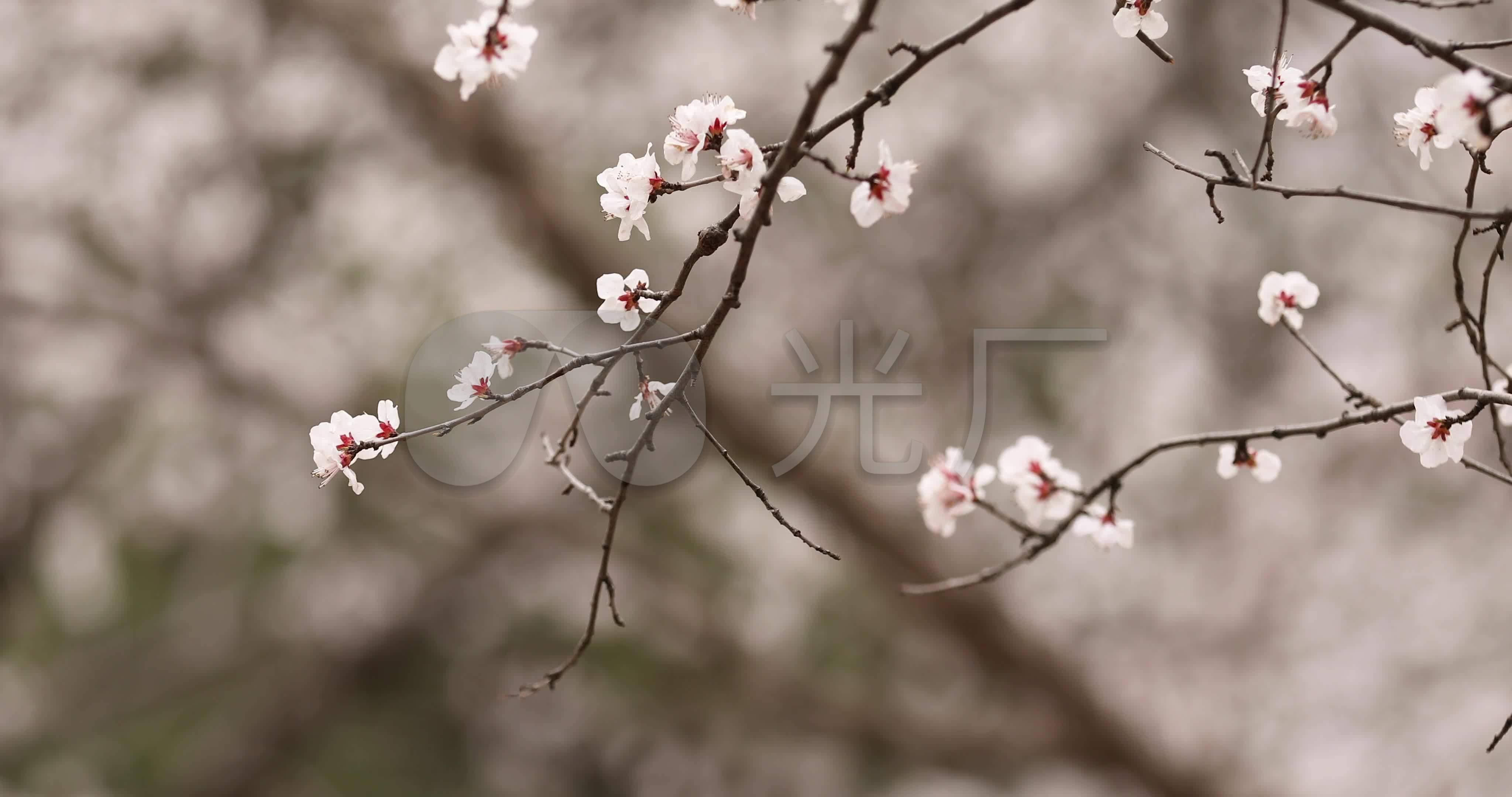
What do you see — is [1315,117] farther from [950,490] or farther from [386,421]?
[386,421]

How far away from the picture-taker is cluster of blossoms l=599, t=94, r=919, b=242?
1.44 ft

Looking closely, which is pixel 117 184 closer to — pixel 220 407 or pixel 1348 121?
pixel 220 407

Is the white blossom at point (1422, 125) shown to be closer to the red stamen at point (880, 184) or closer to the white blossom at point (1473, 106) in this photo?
the white blossom at point (1473, 106)

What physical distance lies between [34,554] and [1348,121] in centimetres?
221

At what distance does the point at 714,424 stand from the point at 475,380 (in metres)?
1.03

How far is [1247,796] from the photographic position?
1.42 m

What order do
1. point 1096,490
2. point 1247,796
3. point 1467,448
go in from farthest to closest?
point 1247,796
point 1467,448
point 1096,490

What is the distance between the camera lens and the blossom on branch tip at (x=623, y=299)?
494mm

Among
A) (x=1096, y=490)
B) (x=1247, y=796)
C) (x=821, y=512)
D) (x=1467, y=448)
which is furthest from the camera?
(x=821, y=512)

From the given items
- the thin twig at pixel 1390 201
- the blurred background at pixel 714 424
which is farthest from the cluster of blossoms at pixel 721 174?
the blurred background at pixel 714 424

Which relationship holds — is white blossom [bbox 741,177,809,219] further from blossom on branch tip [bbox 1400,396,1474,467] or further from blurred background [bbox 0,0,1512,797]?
blurred background [bbox 0,0,1512,797]

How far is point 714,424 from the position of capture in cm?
151

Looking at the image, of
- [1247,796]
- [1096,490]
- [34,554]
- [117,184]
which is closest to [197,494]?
[34,554]

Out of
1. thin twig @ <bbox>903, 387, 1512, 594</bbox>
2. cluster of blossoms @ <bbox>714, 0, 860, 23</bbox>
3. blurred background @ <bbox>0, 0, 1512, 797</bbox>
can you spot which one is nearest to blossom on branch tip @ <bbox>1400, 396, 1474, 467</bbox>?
thin twig @ <bbox>903, 387, 1512, 594</bbox>
